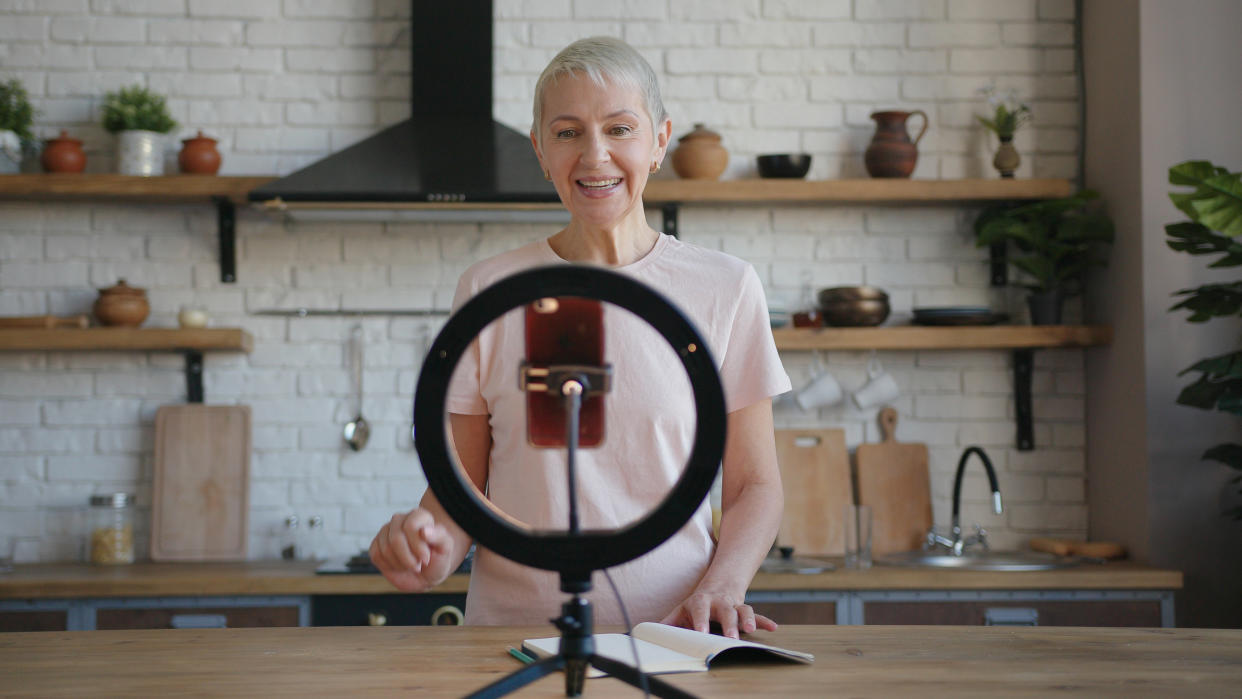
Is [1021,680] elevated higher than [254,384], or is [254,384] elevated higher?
[254,384]

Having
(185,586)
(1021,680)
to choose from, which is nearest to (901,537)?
(185,586)

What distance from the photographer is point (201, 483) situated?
9.98 feet

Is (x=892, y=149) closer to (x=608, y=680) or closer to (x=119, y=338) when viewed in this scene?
(x=119, y=338)

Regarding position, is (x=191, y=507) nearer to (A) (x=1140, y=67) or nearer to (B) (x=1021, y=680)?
(B) (x=1021, y=680)

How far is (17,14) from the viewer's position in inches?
124

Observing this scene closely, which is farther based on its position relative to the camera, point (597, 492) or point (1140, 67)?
point (1140, 67)

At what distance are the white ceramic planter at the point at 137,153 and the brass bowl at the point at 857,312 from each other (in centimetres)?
200

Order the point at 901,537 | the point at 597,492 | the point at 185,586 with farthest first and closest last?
the point at 901,537
the point at 185,586
the point at 597,492

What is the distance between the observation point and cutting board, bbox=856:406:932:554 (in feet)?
10.1

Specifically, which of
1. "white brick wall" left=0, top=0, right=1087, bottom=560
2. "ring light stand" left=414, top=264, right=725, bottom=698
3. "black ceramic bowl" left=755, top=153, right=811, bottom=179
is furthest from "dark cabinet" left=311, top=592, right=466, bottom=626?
"ring light stand" left=414, top=264, right=725, bottom=698

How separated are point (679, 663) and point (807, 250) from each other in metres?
2.47

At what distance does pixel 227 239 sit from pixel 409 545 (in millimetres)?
2503

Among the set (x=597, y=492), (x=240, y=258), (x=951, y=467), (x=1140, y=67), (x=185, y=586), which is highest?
(x=1140, y=67)

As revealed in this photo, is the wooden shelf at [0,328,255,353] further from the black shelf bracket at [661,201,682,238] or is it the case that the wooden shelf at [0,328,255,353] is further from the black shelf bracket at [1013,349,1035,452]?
the black shelf bracket at [1013,349,1035,452]
